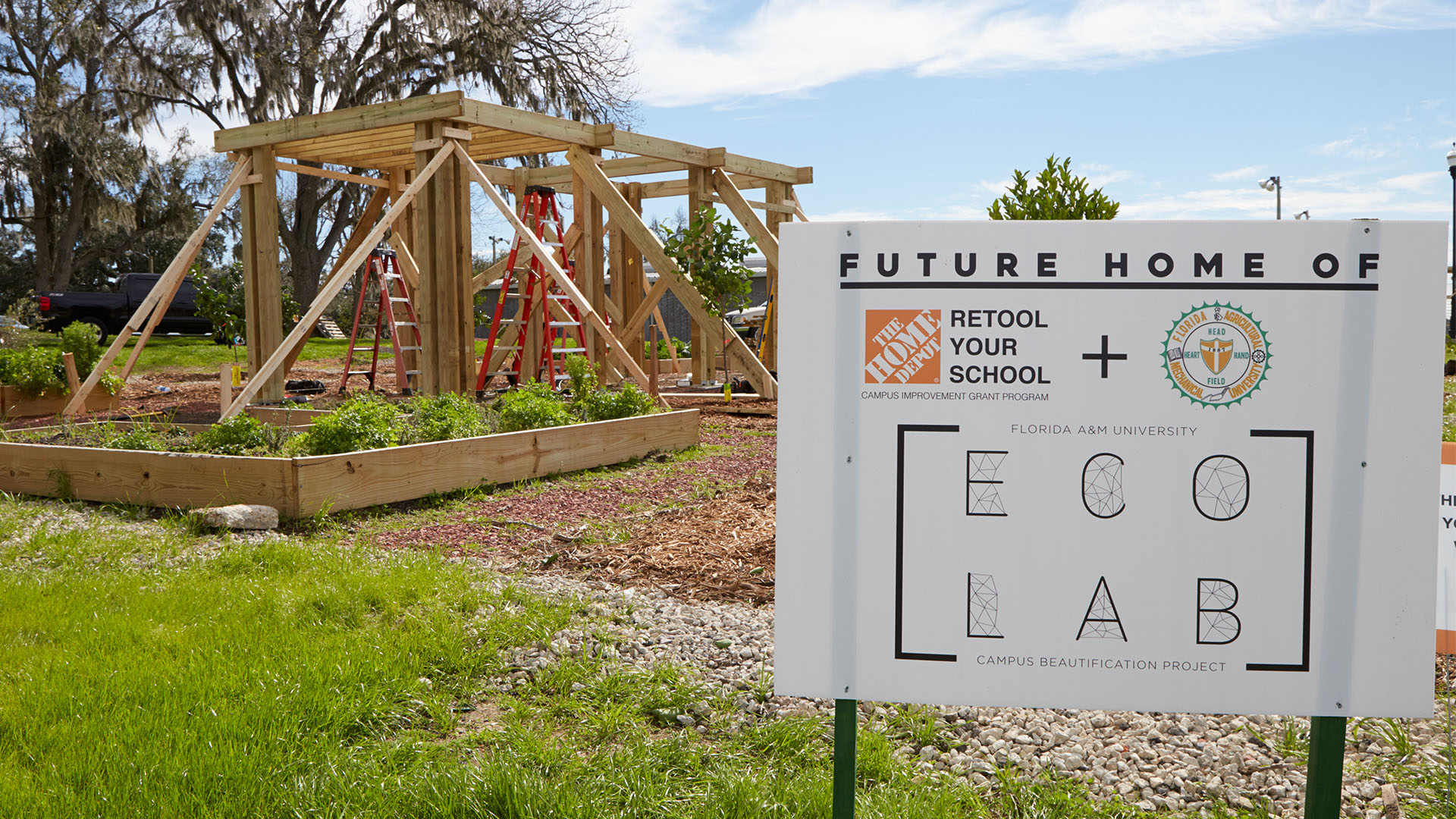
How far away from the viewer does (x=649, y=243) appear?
31.5 feet

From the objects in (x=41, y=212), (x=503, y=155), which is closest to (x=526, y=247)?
(x=503, y=155)

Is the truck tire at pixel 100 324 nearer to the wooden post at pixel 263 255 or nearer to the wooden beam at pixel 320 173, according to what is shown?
the wooden beam at pixel 320 173

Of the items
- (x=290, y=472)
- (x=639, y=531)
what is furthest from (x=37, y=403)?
(x=639, y=531)

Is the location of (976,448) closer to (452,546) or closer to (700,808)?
(700,808)

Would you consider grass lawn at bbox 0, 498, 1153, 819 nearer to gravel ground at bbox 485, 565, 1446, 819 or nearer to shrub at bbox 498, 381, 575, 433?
gravel ground at bbox 485, 565, 1446, 819

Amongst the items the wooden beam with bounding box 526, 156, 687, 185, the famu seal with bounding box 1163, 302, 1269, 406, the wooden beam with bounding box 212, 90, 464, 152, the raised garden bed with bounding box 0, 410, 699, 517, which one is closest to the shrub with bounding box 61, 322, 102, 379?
the wooden beam with bounding box 212, 90, 464, 152

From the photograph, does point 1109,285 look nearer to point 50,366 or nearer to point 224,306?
point 224,306

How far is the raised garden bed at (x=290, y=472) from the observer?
17.3 feet

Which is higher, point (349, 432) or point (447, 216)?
point (447, 216)

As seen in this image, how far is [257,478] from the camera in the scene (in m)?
5.29

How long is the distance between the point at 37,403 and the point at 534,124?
6.20 metres

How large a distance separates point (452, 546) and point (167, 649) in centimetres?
170

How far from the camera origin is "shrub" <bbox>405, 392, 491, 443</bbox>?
620 centimetres

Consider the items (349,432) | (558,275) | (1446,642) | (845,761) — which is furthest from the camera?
(558,275)
